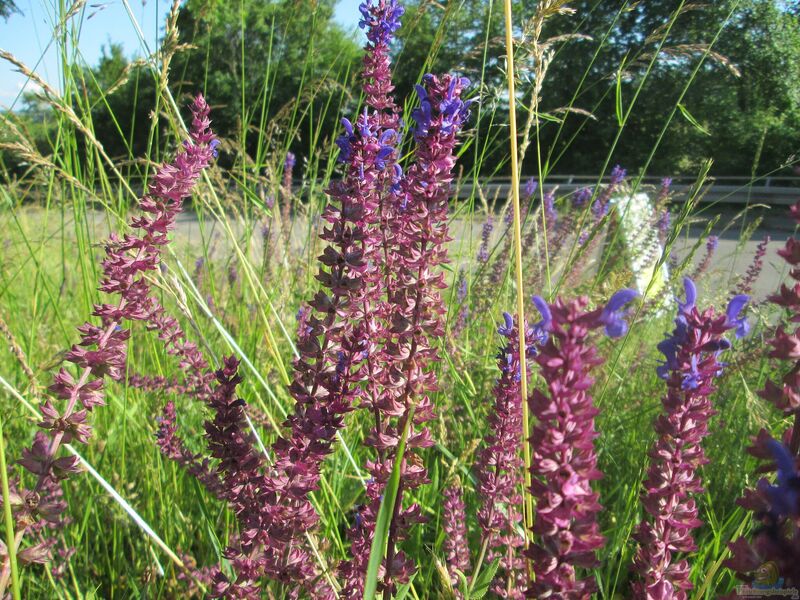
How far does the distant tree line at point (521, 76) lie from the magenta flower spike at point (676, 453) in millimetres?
931

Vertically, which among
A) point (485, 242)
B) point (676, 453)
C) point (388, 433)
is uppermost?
point (485, 242)

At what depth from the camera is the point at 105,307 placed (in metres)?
1.08

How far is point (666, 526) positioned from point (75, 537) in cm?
176

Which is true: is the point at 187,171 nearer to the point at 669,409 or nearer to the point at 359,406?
the point at 359,406

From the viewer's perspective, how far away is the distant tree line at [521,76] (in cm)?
218

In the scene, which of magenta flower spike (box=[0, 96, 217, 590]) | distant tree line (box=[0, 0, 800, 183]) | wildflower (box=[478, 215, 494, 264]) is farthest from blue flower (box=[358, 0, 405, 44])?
wildflower (box=[478, 215, 494, 264])

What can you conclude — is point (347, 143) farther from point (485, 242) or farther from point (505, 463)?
point (485, 242)

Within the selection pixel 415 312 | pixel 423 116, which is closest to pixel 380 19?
pixel 423 116

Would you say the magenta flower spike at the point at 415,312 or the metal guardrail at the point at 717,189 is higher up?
the metal guardrail at the point at 717,189

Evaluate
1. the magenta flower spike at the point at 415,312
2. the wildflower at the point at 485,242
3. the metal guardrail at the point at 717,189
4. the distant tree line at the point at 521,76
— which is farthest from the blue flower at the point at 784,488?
the wildflower at the point at 485,242

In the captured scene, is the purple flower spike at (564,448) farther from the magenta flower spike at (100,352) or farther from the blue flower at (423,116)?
the magenta flower spike at (100,352)

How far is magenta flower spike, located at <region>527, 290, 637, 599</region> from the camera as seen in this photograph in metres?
0.68

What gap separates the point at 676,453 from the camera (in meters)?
0.95

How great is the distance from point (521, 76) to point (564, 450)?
5.88 feet
